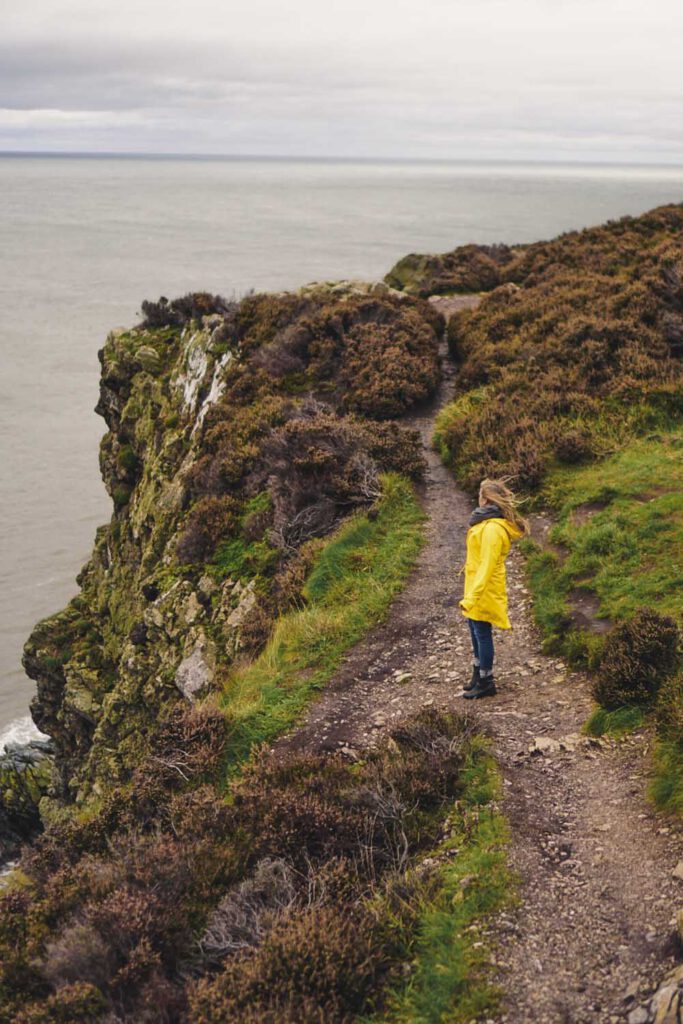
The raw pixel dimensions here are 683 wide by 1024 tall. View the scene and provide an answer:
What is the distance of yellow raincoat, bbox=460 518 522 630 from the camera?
9961 millimetres

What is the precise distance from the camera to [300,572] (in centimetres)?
1441

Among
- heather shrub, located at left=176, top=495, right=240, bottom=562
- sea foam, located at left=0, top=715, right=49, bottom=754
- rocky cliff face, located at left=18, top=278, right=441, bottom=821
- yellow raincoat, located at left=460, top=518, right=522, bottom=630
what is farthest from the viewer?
sea foam, located at left=0, top=715, right=49, bottom=754

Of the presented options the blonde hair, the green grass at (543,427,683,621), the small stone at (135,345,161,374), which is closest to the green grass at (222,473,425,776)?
the green grass at (543,427,683,621)

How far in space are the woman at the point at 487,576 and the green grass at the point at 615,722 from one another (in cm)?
149

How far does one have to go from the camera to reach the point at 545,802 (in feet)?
26.5

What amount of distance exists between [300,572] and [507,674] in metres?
4.76

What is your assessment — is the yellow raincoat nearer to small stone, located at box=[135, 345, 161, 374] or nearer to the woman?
the woman

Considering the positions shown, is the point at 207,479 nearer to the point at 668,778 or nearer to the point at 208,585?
the point at 208,585

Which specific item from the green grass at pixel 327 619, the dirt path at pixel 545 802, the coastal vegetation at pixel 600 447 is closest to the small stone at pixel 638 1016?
the dirt path at pixel 545 802

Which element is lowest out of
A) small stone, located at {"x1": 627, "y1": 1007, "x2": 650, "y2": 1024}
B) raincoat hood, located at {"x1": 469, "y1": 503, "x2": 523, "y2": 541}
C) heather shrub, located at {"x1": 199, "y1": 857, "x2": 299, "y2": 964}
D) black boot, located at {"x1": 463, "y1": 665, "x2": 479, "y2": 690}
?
heather shrub, located at {"x1": 199, "y1": 857, "x2": 299, "y2": 964}

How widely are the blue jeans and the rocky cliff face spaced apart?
4533mm

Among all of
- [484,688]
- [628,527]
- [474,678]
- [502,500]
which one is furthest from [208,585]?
[628,527]

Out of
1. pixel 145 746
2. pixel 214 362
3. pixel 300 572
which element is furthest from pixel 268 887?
pixel 214 362

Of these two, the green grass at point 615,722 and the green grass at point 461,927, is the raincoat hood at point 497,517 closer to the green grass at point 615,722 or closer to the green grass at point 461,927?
the green grass at point 615,722
